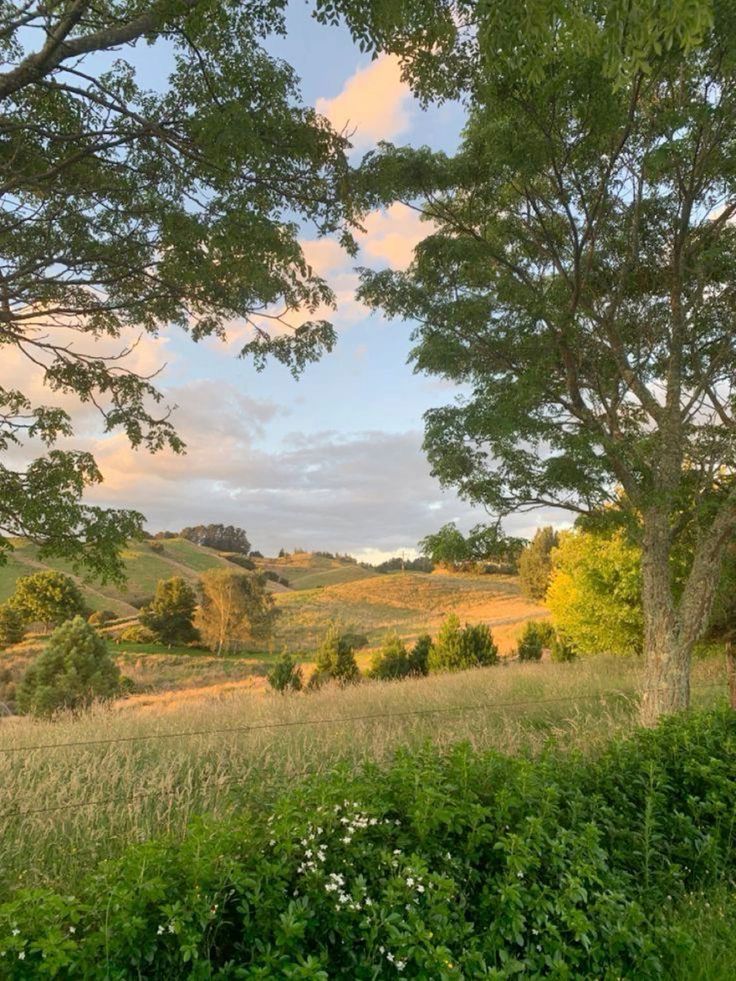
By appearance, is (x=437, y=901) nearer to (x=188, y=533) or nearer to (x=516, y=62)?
(x=516, y=62)

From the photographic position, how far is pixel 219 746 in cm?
752

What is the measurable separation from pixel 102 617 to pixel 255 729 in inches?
885

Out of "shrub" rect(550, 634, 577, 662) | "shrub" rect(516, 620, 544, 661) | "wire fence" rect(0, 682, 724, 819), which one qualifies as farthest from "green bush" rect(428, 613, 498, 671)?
"wire fence" rect(0, 682, 724, 819)

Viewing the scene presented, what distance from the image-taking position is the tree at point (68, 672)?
1777cm

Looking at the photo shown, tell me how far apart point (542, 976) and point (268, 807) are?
1510 mm

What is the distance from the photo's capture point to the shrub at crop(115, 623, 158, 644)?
93.4ft

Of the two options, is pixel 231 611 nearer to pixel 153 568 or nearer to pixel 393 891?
pixel 153 568

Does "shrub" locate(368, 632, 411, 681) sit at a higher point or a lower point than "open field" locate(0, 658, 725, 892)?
lower

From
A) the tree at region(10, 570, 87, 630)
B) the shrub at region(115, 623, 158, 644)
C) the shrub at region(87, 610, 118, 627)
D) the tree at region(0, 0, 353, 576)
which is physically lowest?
the shrub at region(115, 623, 158, 644)

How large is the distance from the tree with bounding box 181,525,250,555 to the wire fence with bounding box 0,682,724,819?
3104 cm

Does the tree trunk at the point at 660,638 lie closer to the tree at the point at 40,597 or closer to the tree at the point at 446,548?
the tree at the point at 446,548

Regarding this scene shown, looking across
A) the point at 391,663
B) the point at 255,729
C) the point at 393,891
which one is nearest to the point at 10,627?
the point at 391,663

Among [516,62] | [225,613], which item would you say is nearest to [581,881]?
[516,62]

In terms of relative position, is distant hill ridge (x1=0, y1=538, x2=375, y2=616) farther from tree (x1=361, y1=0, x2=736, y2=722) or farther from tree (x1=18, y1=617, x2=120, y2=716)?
tree (x1=361, y1=0, x2=736, y2=722)
